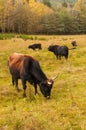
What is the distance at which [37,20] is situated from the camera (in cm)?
7819

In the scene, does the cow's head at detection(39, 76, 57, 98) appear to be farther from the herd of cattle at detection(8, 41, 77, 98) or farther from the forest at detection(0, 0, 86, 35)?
the forest at detection(0, 0, 86, 35)

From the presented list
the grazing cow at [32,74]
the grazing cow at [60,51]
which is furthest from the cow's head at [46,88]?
the grazing cow at [60,51]

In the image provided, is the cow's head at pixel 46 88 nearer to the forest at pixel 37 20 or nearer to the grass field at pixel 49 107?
the grass field at pixel 49 107

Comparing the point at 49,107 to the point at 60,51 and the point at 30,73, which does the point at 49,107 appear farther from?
the point at 60,51

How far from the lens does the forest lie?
239 ft

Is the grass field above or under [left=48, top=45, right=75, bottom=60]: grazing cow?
above

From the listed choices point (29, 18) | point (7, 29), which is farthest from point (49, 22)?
point (7, 29)

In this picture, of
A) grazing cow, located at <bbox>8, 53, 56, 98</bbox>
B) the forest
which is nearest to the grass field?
grazing cow, located at <bbox>8, 53, 56, 98</bbox>

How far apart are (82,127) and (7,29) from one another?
6866cm

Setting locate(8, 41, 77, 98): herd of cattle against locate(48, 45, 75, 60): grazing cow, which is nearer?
locate(8, 41, 77, 98): herd of cattle

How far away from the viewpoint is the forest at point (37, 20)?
7275 cm

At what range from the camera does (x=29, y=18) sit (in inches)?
2965

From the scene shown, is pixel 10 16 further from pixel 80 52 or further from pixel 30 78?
pixel 30 78

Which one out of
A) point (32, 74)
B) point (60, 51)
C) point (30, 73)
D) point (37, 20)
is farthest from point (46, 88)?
point (37, 20)
